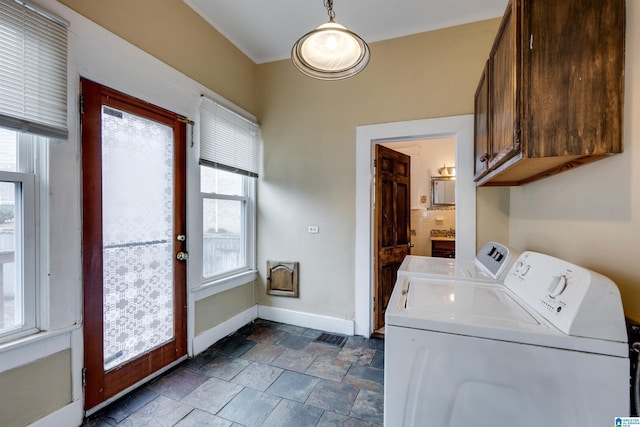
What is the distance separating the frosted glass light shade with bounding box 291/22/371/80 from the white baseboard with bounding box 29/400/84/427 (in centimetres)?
243

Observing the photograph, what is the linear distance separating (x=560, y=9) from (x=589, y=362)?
1345 millimetres

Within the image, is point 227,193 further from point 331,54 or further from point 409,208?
point 409,208

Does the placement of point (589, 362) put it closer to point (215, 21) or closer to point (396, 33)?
point (396, 33)

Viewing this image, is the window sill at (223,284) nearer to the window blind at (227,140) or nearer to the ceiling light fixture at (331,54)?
the window blind at (227,140)

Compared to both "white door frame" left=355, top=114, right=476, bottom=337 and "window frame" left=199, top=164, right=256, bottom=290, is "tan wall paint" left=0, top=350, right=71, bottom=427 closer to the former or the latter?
"window frame" left=199, top=164, right=256, bottom=290

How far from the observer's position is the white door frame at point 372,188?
2561 mm

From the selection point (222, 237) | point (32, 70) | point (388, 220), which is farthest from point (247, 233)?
point (32, 70)

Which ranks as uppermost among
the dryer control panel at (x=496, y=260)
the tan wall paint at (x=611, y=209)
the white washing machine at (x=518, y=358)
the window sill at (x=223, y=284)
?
the tan wall paint at (x=611, y=209)

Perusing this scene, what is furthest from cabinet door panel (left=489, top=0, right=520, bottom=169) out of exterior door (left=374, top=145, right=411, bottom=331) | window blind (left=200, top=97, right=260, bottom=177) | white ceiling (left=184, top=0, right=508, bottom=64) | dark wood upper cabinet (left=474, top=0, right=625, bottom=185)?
window blind (left=200, top=97, right=260, bottom=177)

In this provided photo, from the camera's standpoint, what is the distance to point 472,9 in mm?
2434

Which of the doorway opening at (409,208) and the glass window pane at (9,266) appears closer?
the glass window pane at (9,266)

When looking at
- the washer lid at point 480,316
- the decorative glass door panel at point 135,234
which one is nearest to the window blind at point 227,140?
the decorative glass door panel at point 135,234

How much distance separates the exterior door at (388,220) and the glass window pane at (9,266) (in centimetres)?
272

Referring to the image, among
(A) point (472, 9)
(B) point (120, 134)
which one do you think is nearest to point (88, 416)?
(B) point (120, 134)
